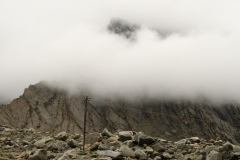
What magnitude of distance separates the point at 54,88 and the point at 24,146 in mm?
172797

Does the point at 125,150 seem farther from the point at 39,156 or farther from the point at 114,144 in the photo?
the point at 39,156

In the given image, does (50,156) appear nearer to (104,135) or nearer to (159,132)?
(104,135)

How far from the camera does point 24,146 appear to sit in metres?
28.4

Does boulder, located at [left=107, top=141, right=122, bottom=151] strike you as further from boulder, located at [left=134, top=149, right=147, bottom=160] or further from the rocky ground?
boulder, located at [left=134, top=149, right=147, bottom=160]

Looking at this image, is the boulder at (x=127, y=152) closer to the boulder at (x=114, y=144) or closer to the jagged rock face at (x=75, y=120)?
the boulder at (x=114, y=144)

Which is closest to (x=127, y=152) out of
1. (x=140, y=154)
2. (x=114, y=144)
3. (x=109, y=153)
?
(x=140, y=154)

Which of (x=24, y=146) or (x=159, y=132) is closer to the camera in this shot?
(x=24, y=146)

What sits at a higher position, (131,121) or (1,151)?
(131,121)

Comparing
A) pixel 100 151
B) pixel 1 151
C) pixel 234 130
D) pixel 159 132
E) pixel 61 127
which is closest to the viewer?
pixel 100 151

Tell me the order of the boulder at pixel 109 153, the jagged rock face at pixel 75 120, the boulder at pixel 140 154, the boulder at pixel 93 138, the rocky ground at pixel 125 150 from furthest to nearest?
1. the jagged rock face at pixel 75 120
2. the boulder at pixel 93 138
3. the boulder at pixel 140 154
4. the rocky ground at pixel 125 150
5. the boulder at pixel 109 153

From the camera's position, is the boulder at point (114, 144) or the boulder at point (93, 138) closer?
the boulder at point (114, 144)

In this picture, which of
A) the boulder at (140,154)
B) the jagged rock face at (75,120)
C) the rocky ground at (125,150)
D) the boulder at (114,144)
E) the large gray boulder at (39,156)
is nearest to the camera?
the large gray boulder at (39,156)

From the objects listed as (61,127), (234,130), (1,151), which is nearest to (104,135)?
(1,151)

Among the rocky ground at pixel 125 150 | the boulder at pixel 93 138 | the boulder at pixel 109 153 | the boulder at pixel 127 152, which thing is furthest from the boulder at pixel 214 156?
the boulder at pixel 93 138
